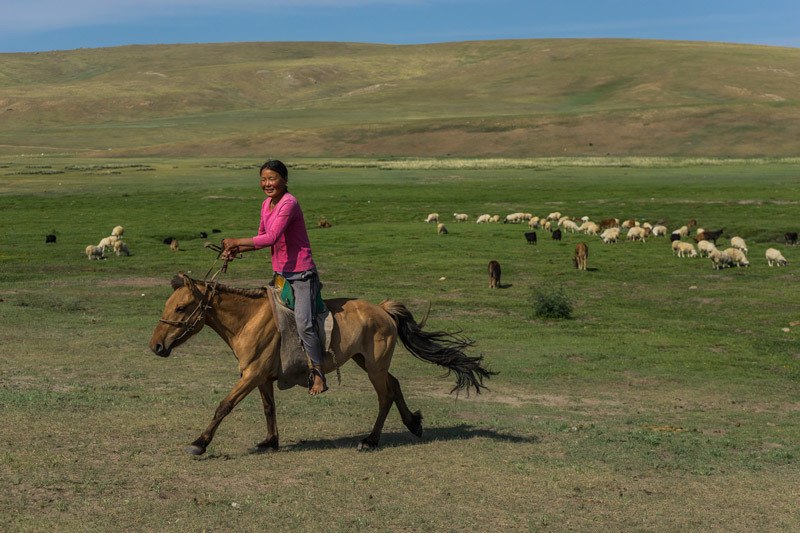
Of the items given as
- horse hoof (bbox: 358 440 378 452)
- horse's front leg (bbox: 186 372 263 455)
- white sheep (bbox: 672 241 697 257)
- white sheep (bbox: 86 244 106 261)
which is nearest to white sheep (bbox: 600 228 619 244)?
white sheep (bbox: 672 241 697 257)

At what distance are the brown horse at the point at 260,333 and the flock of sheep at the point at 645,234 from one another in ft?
78.0

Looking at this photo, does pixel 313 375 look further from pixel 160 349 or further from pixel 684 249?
pixel 684 249

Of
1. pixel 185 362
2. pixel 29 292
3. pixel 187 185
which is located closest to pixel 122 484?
pixel 185 362

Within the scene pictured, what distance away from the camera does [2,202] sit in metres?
60.5

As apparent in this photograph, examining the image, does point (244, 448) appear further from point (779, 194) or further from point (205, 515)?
point (779, 194)

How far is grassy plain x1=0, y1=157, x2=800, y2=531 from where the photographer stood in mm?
8938

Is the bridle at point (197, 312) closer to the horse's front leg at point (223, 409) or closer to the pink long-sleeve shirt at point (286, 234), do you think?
the pink long-sleeve shirt at point (286, 234)

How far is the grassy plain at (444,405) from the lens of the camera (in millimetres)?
8938

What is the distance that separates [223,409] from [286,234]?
6.38 ft

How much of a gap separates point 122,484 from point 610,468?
5005 mm

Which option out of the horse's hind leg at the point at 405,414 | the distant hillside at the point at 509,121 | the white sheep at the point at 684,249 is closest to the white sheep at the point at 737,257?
the white sheep at the point at 684,249

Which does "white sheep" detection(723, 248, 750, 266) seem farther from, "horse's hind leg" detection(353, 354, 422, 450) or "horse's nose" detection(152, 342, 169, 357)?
"horse's nose" detection(152, 342, 169, 357)

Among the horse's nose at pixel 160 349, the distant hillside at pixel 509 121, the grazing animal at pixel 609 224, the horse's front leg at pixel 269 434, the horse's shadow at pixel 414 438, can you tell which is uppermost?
the distant hillside at pixel 509 121

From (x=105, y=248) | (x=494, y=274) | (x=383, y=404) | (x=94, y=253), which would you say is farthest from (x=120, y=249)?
(x=383, y=404)
